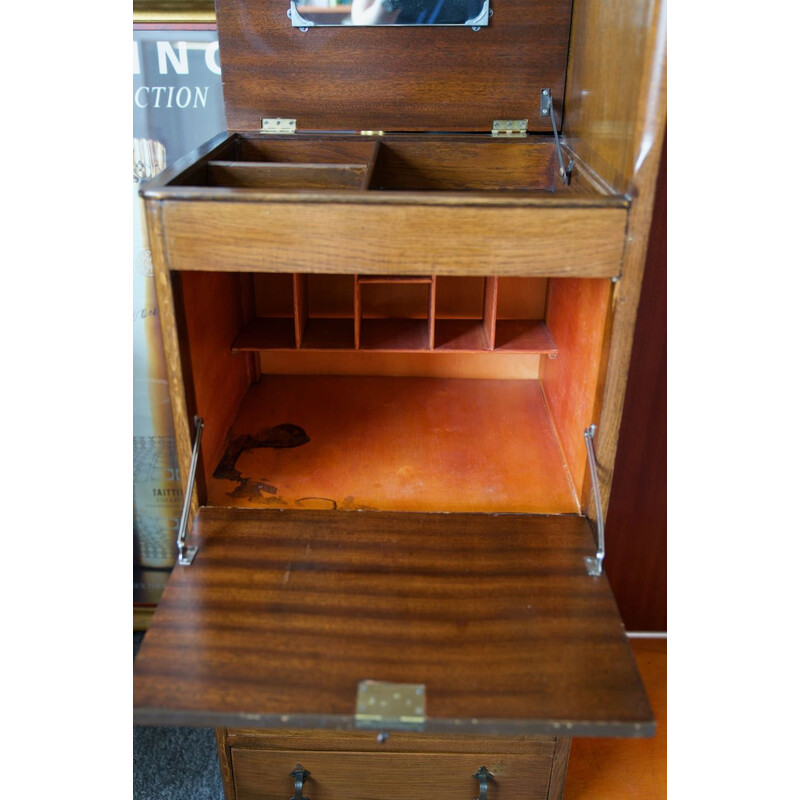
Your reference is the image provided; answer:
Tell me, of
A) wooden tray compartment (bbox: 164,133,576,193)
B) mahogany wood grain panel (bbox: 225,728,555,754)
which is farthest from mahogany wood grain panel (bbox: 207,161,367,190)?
mahogany wood grain panel (bbox: 225,728,555,754)

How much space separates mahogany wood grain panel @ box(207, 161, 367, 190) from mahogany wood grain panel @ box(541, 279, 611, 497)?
0.54 m

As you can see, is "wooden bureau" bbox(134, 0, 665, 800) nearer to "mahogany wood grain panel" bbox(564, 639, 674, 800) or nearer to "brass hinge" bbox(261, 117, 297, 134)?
"brass hinge" bbox(261, 117, 297, 134)

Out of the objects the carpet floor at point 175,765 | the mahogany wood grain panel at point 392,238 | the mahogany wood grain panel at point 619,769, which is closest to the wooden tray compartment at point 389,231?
the mahogany wood grain panel at point 392,238

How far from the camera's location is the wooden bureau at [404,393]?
45.9 inches

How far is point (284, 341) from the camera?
5.90 ft

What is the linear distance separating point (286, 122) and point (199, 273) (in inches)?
21.1

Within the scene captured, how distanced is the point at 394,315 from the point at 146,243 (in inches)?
29.0

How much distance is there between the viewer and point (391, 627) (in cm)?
124

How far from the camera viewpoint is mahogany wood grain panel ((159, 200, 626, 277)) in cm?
123

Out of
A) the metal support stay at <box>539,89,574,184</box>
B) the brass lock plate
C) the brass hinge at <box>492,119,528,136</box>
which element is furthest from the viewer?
the brass hinge at <box>492,119,528,136</box>

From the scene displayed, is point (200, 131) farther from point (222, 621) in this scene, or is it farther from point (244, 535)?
point (222, 621)

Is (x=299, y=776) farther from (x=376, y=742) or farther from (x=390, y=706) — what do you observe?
(x=390, y=706)

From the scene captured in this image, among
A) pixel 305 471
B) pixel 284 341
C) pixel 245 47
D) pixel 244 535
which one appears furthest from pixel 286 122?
pixel 244 535

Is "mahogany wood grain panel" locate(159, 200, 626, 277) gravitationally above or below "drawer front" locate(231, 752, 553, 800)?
above
